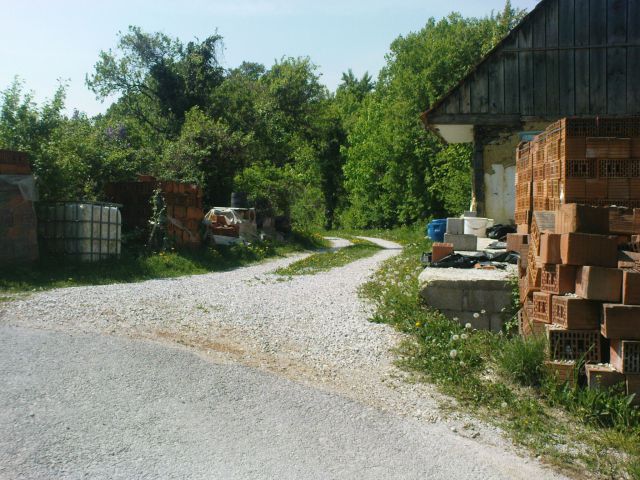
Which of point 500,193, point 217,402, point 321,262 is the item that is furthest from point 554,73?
point 217,402

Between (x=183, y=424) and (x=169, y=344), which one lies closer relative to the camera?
(x=183, y=424)

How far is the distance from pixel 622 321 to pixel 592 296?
12.8 inches

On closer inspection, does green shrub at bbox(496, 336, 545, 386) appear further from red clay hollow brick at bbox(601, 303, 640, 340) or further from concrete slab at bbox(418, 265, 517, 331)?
concrete slab at bbox(418, 265, 517, 331)

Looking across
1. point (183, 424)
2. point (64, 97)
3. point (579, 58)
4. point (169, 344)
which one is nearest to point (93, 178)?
point (64, 97)

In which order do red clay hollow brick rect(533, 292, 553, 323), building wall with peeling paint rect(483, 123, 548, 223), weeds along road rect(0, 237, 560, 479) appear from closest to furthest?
weeds along road rect(0, 237, 560, 479), red clay hollow brick rect(533, 292, 553, 323), building wall with peeling paint rect(483, 123, 548, 223)

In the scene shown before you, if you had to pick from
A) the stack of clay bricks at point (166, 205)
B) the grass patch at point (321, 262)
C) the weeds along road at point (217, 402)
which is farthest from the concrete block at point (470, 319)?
the stack of clay bricks at point (166, 205)

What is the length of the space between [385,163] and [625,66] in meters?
25.9

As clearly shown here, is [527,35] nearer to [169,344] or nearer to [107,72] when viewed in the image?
[169,344]

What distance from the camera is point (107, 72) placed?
3094cm

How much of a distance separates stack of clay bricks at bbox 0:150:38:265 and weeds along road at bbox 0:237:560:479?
3113mm

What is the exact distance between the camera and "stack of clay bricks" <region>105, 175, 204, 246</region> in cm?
1573

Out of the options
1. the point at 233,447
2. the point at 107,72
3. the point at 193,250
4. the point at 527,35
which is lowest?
the point at 233,447

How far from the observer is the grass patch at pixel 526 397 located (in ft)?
16.5

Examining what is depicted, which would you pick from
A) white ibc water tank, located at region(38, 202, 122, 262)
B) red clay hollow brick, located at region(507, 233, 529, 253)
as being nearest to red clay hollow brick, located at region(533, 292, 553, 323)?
red clay hollow brick, located at region(507, 233, 529, 253)
